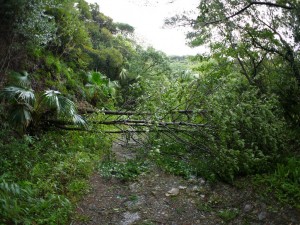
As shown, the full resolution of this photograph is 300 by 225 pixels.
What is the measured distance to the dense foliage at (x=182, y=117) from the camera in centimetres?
502

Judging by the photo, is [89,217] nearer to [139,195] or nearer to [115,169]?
[139,195]

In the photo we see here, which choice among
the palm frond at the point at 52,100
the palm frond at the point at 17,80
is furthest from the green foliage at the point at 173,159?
the palm frond at the point at 17,80

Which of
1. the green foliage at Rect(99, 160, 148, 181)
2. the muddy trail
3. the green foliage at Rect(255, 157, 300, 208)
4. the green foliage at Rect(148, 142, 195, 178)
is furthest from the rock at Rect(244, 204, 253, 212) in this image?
the green foliage at Rect(99, 160, 148, 181)

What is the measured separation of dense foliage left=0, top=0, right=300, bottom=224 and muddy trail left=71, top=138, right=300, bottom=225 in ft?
0.79

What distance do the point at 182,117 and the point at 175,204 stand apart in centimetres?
275

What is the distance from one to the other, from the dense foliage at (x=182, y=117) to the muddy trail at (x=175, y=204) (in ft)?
0.79

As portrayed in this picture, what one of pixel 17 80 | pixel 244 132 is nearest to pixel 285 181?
pixel 244 132

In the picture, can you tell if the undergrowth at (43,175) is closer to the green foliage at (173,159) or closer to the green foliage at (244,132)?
the green foliage at (173,159)

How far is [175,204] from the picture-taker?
16.7ft

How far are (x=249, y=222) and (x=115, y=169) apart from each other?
3218mm

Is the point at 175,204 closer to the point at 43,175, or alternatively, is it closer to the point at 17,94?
the point at 43,175

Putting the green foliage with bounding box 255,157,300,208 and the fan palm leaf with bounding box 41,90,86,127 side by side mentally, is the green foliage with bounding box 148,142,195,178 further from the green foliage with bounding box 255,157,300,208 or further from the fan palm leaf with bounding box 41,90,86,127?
the fan palm leaf with bounding box 41,90,86,127

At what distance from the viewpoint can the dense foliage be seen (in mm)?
5020

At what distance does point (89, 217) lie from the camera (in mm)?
4430
